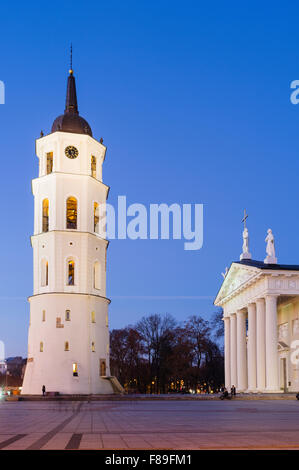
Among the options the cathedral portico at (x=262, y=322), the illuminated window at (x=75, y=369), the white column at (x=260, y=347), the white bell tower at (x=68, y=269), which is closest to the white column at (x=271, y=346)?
the cathedral portico at (x=262, y=322)

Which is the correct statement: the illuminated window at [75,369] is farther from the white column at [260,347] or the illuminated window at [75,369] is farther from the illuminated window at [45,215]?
the white column at [260,347]

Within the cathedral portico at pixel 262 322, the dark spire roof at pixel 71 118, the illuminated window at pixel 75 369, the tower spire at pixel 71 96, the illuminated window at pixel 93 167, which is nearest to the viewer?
the cathedral portico at pixel 262 322

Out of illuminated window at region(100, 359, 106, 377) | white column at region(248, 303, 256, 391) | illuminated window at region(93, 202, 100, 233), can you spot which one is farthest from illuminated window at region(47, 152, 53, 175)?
white column at region(248, 303, 256, 391)

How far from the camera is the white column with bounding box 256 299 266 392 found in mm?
53906

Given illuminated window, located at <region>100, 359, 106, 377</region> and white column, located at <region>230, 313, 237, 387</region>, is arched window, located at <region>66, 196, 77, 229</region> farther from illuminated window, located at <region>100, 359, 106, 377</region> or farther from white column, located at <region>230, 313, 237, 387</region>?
white column, located at <region>230, 313, 237, 387</region>

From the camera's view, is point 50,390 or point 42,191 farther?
point 42,191

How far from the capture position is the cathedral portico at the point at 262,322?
174 ft

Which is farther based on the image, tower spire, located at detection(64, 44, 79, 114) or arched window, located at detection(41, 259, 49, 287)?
tower spire, located at detection(64, 44, 79, 114)

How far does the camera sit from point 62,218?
65.8 m

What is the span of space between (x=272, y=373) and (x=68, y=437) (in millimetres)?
40563

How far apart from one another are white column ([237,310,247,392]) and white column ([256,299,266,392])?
8.81m

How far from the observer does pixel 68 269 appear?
6544 centimetres
